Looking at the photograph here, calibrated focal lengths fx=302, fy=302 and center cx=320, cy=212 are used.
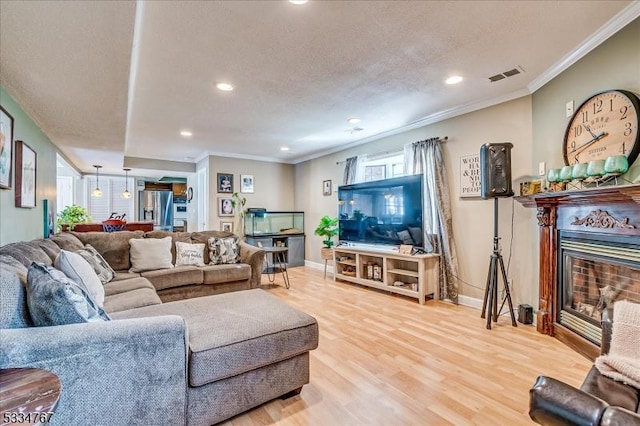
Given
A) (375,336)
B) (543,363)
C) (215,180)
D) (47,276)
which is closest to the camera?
(47,276)

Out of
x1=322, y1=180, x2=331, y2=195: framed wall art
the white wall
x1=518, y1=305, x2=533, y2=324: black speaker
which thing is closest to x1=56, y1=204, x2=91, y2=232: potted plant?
x1=322, y1=180, x2=331, y2=195: framed wall art

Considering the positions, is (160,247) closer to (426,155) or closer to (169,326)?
(169,326)

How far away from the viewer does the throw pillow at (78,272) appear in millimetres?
1942

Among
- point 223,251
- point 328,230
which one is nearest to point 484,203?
point 328,230

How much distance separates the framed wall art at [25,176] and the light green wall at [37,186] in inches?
2.7

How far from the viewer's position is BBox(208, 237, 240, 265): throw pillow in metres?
4.09

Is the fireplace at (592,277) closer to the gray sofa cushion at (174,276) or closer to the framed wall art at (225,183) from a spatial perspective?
the gray sofa cushion at (174,276)

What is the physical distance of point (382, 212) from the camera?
14.7 ft

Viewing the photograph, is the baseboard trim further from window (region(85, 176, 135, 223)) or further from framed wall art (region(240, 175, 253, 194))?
window (region(85, 176, 135, 223))

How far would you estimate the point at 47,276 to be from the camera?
1374mm

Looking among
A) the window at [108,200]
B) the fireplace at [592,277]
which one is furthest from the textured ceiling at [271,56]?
the window at [108,200]

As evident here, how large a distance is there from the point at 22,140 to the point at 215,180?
126 inches

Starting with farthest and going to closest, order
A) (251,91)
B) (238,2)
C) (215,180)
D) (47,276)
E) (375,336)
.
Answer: (215,180)
(251,91)
(375,336)
(238,2)
(47,276)

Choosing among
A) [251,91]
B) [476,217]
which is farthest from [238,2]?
[476,217]
